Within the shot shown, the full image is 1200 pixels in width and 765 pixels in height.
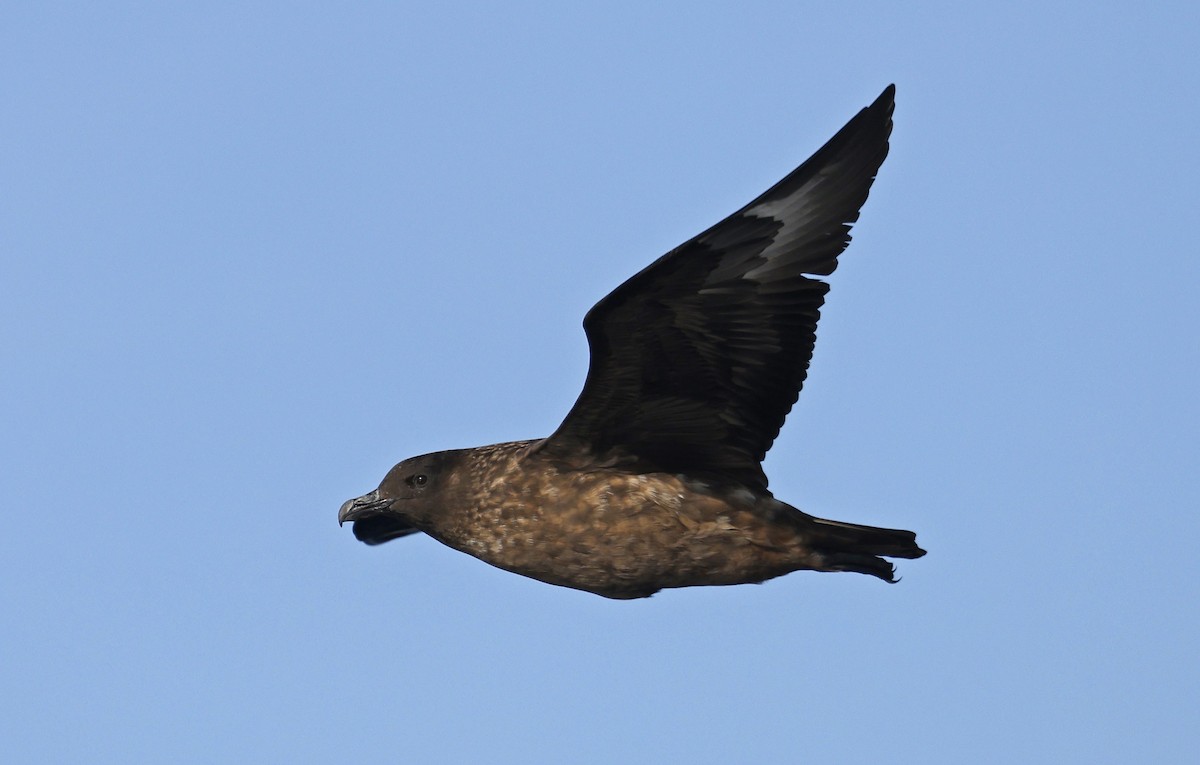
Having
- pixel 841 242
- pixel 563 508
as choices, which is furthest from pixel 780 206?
pixel 563 508

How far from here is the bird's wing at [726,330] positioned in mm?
8211

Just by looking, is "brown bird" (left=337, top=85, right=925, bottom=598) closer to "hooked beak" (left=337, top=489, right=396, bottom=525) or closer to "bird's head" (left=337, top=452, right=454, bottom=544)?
"bird's head" (left=337, top=452, right=454, bottom=544)

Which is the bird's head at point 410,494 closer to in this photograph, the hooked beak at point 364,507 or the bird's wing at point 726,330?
the hooked beak at point 364,507

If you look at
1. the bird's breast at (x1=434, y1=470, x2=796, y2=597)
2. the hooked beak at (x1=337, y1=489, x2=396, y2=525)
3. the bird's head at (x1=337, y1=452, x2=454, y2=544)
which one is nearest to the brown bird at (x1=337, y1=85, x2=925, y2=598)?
the bird's breast at (x1=434, y1=470, x2=796, y2=597)

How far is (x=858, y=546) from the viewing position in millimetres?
9008

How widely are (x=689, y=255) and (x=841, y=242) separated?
0.80 meters

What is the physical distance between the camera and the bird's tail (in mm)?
8961

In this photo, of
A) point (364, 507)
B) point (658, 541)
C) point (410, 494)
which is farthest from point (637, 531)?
point (364, 507)

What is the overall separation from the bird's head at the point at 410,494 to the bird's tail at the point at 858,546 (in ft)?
7.10

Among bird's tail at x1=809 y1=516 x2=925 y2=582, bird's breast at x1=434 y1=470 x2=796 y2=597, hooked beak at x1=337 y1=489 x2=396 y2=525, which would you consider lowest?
bird's tail at x1=809 y1=516 x2=925 y2=582

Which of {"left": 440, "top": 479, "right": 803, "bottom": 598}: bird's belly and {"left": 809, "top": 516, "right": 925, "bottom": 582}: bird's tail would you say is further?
{"left": 809, "top": 516, "right": 925, "bottom": 582}: bird's tail

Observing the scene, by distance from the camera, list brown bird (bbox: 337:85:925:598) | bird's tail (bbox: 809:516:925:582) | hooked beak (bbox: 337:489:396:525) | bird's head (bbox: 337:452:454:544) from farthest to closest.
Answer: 1. hooked beak (bbox: 337:489:396:525)
2. bird's head (bbox: 337:452:454:544)
3. bird's tail (bbox: 809:516:925:582)
4. brown bird (bbox: 337:85:925:598)

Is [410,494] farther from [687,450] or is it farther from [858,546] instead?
[858,546]

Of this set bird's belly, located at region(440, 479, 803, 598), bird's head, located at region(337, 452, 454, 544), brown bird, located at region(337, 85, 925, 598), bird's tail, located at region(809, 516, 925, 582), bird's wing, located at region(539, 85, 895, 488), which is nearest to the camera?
bird's wing, located at region(539, 85, 895, 488)
